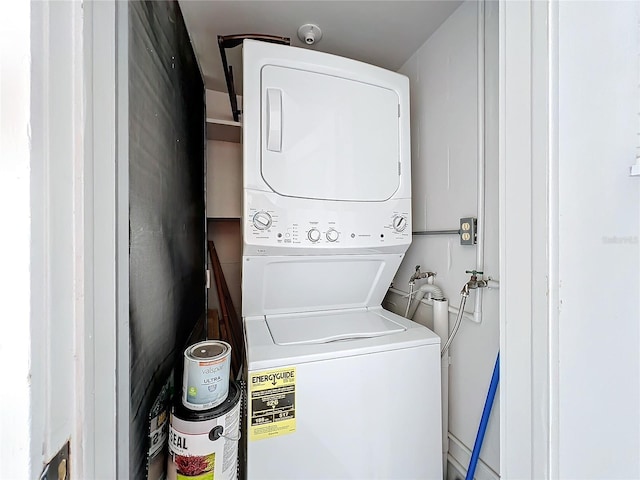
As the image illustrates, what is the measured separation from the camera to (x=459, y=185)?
151 centimetres

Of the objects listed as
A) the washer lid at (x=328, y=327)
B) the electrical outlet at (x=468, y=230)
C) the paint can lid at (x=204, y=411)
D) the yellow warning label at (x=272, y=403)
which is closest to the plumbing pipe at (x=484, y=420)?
the washer lid at (x=328, y=327)

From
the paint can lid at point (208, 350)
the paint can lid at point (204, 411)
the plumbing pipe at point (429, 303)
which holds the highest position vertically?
the plumbing pipe at point (429, 303)

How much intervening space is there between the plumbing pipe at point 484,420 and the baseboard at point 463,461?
0.03 m

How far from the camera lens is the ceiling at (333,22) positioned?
145 cm

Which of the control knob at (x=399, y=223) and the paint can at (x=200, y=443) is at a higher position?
the control knob at (x=399, y=223)

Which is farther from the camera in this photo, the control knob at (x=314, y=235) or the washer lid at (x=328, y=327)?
the control knob at (x=314, y=235)

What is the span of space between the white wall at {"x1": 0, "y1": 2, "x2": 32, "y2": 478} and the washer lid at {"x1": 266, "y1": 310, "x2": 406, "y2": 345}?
960 millimetres

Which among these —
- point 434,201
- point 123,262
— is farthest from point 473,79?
point 123,262

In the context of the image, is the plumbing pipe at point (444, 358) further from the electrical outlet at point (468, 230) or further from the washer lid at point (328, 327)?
the electrical outlet at point (468, 230)

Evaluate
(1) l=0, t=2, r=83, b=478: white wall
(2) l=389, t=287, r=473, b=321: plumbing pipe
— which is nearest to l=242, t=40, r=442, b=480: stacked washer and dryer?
(2) l=389, t=287, r=473, b=321: plumbing pipe
